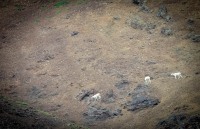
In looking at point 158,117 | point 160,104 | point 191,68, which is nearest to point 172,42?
point 191,68

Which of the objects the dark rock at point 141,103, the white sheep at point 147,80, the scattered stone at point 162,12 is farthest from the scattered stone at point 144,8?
the dark rock at point 141,103

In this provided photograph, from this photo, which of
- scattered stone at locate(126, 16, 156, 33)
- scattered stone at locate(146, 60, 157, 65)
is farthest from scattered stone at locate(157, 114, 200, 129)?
scattered stone at locate(126, 16, 156, 33)

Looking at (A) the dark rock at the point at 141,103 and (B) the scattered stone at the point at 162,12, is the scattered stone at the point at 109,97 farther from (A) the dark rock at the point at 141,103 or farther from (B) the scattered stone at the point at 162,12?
(B) the scattered stone at the point at 162,12

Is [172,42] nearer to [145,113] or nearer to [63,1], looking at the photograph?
[145,113]

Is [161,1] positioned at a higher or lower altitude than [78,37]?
higher

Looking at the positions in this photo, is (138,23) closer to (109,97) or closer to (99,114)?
(109,97)
